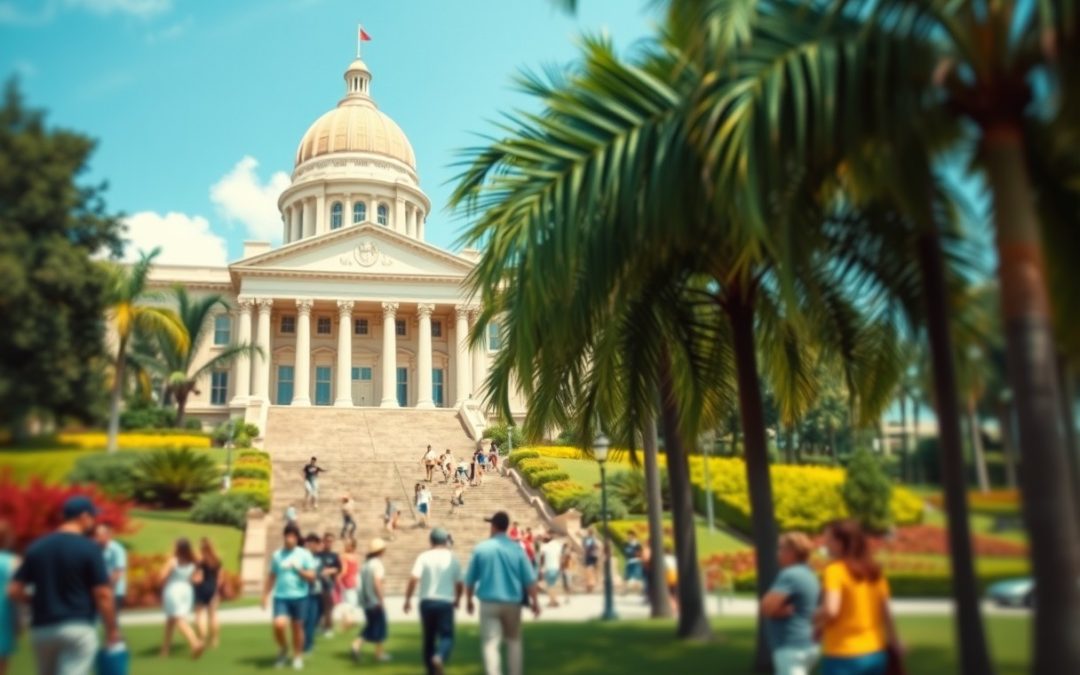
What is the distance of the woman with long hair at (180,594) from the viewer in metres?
7.17

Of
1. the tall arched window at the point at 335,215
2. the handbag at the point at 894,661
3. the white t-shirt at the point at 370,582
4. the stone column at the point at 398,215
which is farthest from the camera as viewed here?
the stone column at the point at 398,215

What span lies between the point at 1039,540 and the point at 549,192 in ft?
13.9

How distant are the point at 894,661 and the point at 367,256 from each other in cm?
5342

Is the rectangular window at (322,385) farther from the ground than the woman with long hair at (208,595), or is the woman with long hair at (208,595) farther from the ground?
the rectangular window at (322,385)

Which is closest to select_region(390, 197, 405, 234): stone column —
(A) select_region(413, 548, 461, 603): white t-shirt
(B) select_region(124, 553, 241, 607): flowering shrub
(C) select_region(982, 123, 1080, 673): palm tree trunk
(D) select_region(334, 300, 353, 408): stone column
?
(D) select_region(334, 300, 353, 408): stone column

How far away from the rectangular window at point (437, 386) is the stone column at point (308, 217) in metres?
24.4

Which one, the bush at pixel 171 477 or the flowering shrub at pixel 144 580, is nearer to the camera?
the flowering shrub at pixel 144 580

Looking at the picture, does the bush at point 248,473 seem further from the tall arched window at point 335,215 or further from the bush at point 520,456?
the tall arched window at point 335,215

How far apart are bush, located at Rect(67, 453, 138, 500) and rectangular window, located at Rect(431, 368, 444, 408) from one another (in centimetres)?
5282

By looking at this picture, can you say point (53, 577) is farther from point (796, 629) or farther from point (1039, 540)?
point (1039, 540)

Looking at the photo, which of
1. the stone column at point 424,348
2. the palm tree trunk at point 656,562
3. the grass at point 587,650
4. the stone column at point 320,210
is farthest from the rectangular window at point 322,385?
the grass at point 587,650

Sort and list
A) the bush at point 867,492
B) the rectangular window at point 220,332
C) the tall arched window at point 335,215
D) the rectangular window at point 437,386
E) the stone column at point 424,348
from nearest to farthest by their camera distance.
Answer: the bush at point 867,492
the rectangular window at point 220,332
the stone column at point 424,348
the rectangular window at point 437,386
the tall arched window at point 335,215

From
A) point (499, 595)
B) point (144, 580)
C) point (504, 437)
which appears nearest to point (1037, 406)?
point (499, 595)

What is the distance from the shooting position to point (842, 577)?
627 cm
